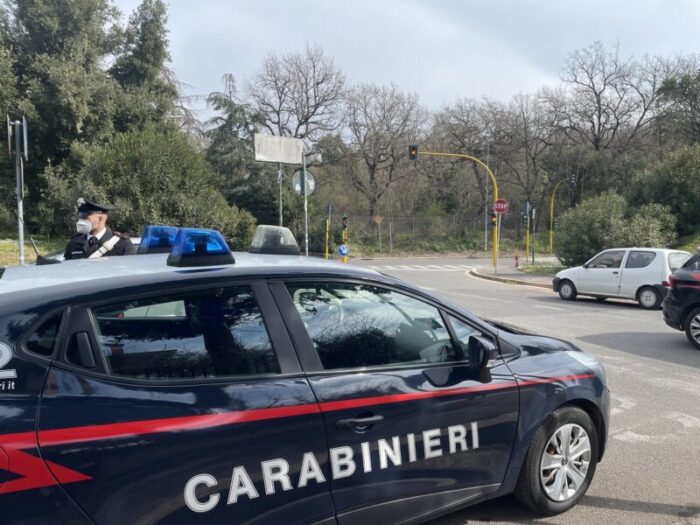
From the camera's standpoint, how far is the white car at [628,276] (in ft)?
44.7

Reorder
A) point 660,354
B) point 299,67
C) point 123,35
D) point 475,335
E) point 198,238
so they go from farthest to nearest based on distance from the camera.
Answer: point 299,67 → point 123,35 → point 660,354 → point 475,335 → point 198,238

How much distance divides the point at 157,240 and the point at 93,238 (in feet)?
6.78

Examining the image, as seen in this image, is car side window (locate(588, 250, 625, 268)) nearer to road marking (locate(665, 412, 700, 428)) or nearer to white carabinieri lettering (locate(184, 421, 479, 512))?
road marking (locate(665, 412, 700, 428))

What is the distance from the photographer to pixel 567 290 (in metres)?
15.8

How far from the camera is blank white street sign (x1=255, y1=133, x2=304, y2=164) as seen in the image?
A: 19.3 m

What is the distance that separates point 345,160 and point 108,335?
4810cm

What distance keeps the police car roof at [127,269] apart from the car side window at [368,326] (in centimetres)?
12

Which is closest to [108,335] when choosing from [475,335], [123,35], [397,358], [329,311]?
[329,311]

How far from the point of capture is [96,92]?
30422 mm

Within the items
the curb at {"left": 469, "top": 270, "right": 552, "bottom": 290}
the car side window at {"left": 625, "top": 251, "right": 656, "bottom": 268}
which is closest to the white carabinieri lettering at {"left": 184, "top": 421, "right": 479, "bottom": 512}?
the car side window at {"left": 625, "top": 251, "right": 656, "bottom": 268}

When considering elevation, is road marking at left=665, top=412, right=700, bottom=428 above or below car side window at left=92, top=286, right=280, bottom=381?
below

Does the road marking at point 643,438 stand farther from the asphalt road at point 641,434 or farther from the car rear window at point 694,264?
the car rear window at point 694,264

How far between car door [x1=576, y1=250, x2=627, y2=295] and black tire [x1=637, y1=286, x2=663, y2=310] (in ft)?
2.16

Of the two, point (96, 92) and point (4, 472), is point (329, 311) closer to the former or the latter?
point (4, 472)
